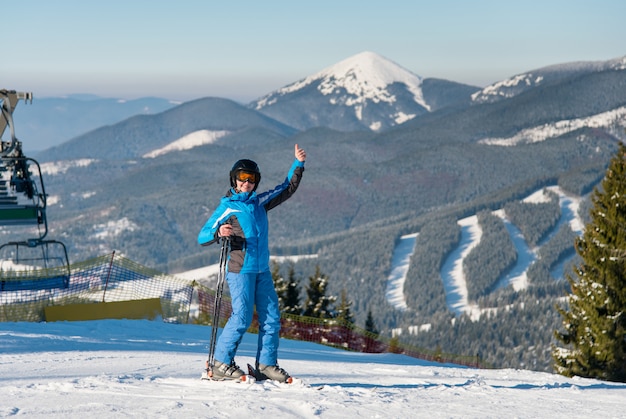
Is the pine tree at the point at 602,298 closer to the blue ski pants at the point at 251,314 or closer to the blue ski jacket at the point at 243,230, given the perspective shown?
the blue ski pants at the point at 251,314

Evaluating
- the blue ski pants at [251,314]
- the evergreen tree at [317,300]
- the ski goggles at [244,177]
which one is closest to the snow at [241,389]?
the blue ski pants at [251,314]

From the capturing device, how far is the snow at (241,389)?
22.1 feet

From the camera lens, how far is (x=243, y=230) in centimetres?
777

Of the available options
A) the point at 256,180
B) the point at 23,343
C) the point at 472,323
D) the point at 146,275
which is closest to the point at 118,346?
the point at 23,343

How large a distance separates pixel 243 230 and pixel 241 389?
1446mm

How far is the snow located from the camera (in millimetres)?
6738

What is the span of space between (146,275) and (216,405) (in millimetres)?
17532

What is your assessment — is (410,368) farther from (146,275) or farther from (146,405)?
(146,275)

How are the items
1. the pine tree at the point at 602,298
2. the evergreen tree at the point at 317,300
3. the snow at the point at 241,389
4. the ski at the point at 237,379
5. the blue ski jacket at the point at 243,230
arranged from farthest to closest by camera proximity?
1. the evergreen tree at the point at 317,300
2. the pine tree at the point at 602,298
3. the ski at the point at 237,379
4. the blue ski jacket at the point at 243,230
5. the snow at the point at 241,389

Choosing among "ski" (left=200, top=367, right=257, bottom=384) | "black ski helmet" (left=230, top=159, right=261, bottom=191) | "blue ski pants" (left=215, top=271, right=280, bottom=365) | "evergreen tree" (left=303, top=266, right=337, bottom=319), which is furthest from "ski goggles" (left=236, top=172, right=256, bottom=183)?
"evergreen tree" (left=303, top=266, right=337, bottom=319)

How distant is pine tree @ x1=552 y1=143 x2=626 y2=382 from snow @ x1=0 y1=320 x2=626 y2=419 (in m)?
9.68

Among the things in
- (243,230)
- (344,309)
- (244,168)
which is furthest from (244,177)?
(344,309)

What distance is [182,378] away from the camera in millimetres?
8359

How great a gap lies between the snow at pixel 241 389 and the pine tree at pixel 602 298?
31.8 feet
